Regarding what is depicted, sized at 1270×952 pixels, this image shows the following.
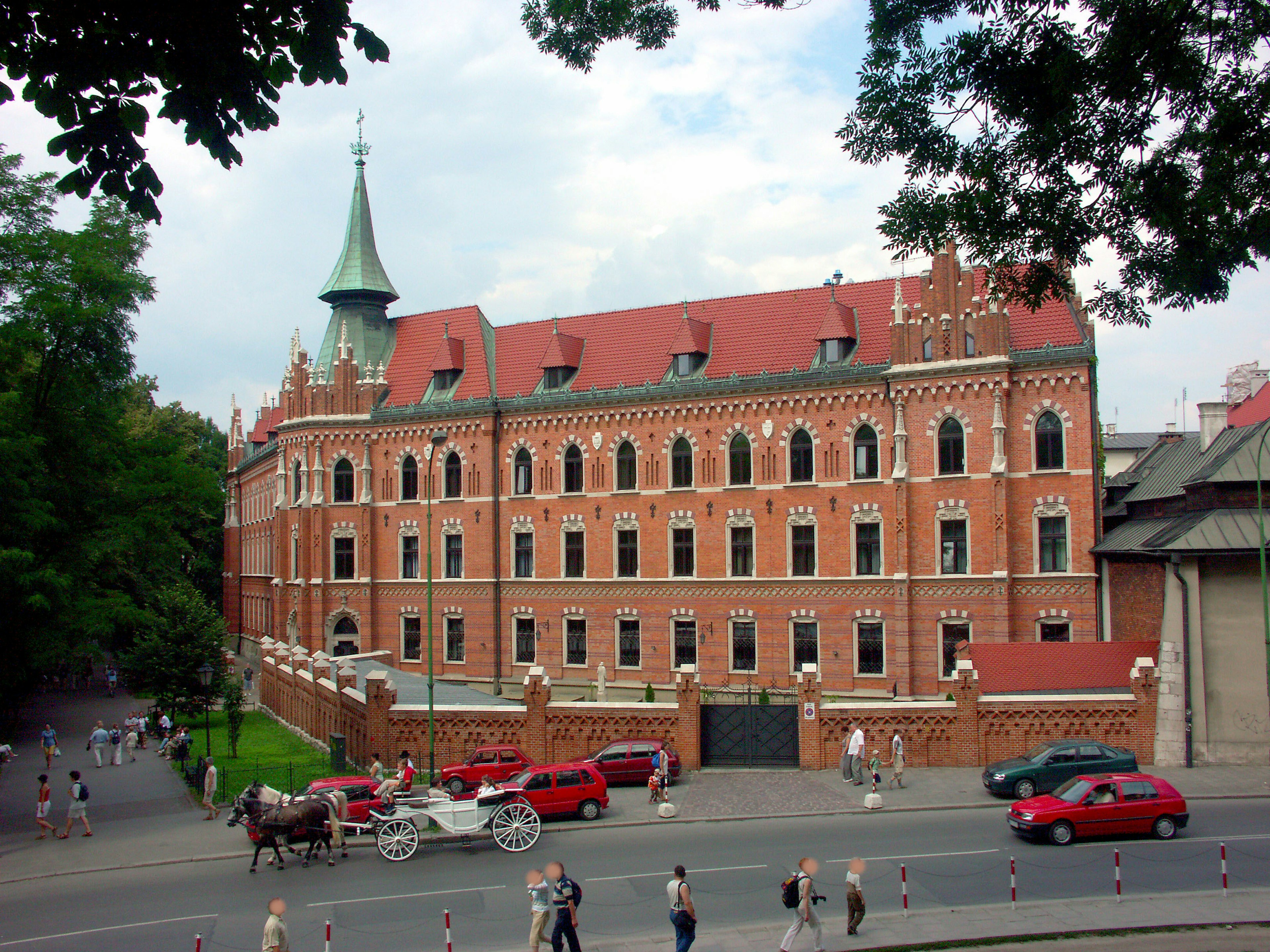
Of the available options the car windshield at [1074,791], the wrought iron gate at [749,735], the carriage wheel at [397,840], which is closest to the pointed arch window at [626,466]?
the wrought iron gate at [749,735]

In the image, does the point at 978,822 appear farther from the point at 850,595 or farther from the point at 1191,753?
the point at 850,595

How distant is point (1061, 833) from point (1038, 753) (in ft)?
15.9

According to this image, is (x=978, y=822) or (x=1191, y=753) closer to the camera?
(x=978, y=822)

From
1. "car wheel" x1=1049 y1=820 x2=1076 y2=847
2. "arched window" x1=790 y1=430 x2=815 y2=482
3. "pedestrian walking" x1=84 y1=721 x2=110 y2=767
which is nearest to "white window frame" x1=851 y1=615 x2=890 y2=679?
"arched window" x1=790 y1=430 x2=815 y2=482

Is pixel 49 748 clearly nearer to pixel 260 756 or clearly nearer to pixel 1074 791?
pixel 260 756

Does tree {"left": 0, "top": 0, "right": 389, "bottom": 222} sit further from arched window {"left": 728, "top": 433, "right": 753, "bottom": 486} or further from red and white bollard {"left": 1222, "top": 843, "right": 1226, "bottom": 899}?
arched window {"left": 728, "top": 433, "right": 753, "bottom": 486}

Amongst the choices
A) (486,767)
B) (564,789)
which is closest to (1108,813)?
(564,789)

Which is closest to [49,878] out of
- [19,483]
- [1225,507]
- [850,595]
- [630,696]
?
[19,483]

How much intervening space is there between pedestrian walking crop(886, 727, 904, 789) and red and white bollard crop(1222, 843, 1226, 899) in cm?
886

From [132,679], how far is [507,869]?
28940 mm

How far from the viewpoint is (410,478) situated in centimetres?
4412

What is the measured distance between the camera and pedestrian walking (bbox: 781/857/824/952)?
513 inches

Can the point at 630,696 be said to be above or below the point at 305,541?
below

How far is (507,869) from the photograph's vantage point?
18.3 m
